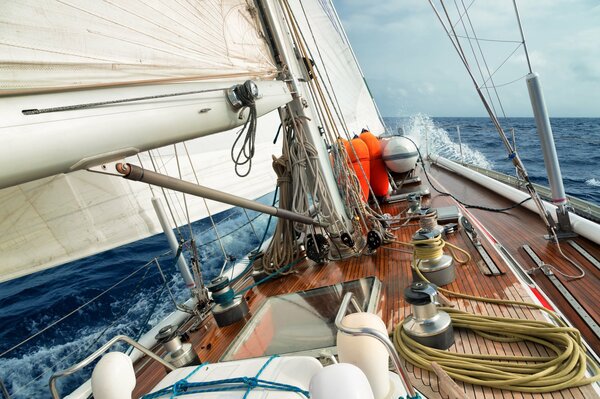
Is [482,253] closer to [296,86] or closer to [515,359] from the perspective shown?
[515,359]

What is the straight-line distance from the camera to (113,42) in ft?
4.62

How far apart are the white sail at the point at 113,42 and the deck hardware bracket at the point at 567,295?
7.82 feet

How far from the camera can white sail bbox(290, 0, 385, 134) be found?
7.79 metres

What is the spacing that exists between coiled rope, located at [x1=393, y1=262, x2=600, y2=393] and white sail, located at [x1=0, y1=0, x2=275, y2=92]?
5.59 feet

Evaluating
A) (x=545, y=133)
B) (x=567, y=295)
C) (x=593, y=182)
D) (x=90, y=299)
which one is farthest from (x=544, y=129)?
(x=593, y=182)

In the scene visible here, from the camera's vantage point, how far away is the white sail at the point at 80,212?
184cm

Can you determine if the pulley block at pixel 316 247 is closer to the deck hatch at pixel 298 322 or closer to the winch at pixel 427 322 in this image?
the deck hatch at pixel 298 322

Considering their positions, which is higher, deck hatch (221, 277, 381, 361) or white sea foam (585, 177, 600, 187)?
deck hatch (221, 277, 381, 361)

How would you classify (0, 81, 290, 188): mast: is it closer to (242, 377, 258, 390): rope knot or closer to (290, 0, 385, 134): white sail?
(242, 377, 258, 390): rope knot

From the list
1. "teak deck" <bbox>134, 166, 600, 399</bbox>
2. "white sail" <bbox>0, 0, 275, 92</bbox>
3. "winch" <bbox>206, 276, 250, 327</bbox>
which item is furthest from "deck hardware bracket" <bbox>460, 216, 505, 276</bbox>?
"white sail" <bbox>0, 0, 275, 92</bbox>

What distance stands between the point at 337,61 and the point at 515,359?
324 inches

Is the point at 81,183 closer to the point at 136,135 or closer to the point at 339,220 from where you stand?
the point at 136,135

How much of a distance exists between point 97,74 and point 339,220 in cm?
216

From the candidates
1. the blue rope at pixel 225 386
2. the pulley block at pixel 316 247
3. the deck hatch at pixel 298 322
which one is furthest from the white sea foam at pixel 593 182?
the blue rope at pixel 225 386
